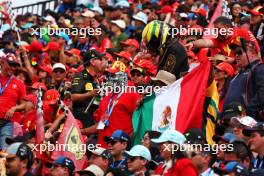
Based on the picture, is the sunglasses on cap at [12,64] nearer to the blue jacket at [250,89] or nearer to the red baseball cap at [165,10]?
the red baseball cap at [165,10]

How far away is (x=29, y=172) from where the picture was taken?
15055mm

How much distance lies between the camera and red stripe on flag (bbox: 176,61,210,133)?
622 inches

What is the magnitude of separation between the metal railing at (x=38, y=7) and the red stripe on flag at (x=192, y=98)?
13162mm

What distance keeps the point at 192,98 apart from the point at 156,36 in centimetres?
116

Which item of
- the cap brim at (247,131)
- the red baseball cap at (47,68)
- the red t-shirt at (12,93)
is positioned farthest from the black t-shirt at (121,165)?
the red baseball cap at (47,68)

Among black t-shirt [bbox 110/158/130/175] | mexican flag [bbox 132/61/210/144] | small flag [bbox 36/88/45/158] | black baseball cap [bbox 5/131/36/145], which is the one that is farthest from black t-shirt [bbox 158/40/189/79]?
black baseball cap [bbox 5/131/36/145]

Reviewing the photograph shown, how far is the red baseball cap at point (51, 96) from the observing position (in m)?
19.4

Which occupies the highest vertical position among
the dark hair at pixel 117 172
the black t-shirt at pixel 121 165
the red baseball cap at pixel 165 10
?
the red baseball cap at pixel 165 10

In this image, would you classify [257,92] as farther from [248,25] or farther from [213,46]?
[248,25]

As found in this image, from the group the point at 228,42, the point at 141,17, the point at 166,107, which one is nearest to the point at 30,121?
the point at 228,42

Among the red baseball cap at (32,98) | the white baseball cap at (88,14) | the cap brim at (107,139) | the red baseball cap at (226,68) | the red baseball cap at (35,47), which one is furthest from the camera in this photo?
the white baseball cap at (88,14)

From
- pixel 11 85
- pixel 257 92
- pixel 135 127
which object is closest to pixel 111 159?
pixel 135 127

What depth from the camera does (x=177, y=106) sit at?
16.1m

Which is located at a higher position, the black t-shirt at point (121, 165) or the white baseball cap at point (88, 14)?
the white baseball cap at point (88, 14)
